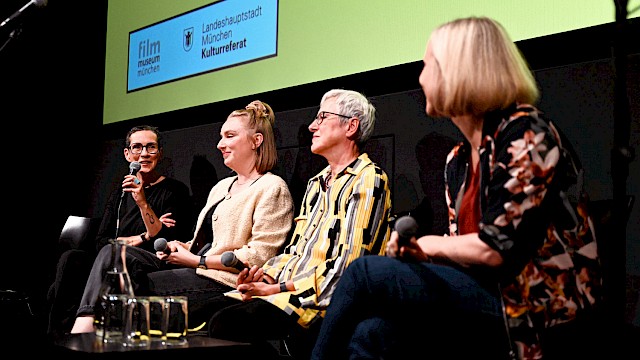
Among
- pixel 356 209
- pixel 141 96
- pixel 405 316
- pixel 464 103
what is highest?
pixel 141 96

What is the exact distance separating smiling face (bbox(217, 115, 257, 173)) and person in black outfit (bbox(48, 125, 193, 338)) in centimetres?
59

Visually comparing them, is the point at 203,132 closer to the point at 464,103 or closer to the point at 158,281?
the point at 158,281

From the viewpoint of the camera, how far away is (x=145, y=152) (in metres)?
3.80

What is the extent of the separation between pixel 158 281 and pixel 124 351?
1299 mm

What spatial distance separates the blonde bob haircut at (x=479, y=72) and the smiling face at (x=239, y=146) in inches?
55.8

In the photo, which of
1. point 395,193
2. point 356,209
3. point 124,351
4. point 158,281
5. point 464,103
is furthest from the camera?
point 395,193

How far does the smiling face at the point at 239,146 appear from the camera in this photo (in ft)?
10.2

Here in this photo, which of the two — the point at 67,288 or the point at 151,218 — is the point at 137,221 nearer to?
the point at 151,218

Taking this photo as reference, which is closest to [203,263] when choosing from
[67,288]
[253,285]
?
[253,285]

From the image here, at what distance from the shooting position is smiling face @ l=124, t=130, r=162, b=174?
150 inches

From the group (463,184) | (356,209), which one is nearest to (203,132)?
(356,209)

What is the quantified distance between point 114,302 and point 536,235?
1.01 meters

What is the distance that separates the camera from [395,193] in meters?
2.99

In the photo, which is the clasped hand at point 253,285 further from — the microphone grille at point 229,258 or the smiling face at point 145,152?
the smiling face at point 145,152
